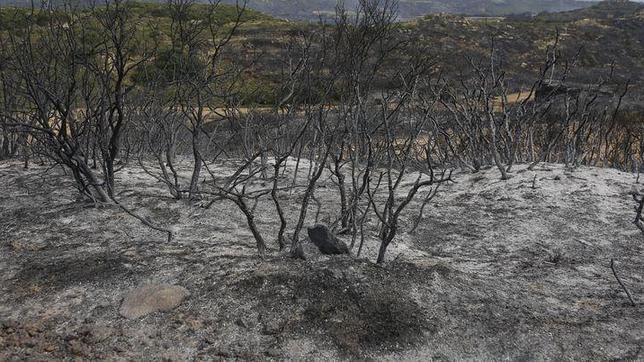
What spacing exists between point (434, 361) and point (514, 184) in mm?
4201

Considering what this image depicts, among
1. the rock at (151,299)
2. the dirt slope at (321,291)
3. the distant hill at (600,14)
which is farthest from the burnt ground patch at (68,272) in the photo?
the distant hill at (600,14)

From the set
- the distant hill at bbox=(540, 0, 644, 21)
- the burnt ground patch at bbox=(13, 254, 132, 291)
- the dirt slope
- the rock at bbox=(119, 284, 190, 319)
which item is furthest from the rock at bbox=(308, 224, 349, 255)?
the distant hill at bbox=(540, 0, 644, 21)

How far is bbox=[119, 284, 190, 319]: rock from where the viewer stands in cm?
372

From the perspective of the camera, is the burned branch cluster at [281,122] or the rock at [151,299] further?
the burned branch cluster at [281,122]

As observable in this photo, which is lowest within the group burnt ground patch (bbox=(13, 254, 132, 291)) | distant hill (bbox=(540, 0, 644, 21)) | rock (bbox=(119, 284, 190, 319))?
burnt ground patch (bbox=(13, 254, 132, 291))

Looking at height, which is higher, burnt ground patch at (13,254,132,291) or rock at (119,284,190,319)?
rock at (119,284,190,319)

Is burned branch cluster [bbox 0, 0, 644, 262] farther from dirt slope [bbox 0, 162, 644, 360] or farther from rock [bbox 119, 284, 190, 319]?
rock [bbox 119, 284, 190, 319]

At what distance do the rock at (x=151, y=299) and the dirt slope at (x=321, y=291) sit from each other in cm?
6

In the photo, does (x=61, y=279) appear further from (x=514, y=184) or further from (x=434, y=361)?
(x=514, y=184)

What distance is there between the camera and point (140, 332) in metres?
3.50

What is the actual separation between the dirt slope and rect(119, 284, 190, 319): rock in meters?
0.06

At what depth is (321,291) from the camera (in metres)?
3.85

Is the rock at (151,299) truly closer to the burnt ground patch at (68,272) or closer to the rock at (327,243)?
the burnt ground patch at (68,272)

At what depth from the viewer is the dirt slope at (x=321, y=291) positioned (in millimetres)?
Result: 3408
